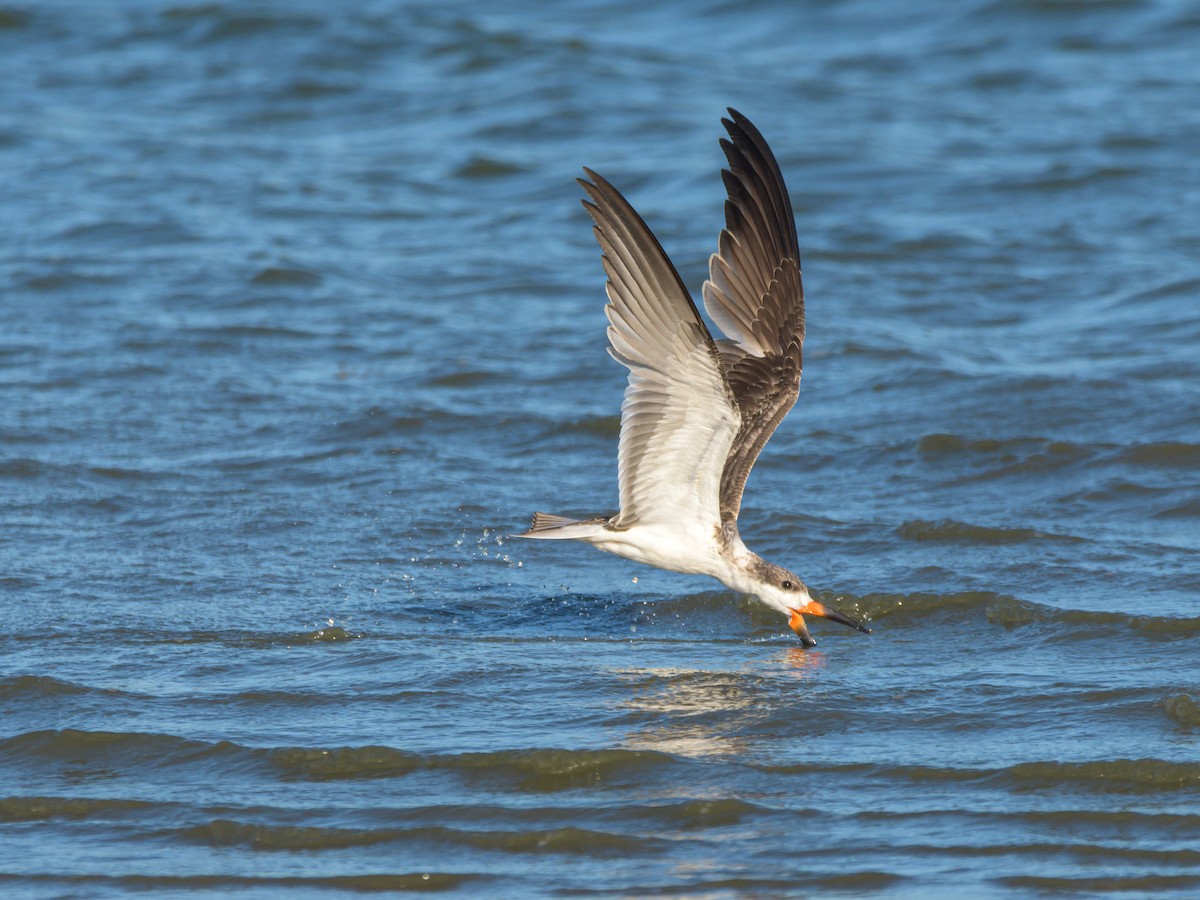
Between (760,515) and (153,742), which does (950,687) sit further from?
(153,742)

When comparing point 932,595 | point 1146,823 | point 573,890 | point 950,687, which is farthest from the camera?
point 932,595

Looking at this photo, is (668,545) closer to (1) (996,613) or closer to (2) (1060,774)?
(1) (996,613)

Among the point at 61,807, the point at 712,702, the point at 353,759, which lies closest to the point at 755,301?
the point at 712,702

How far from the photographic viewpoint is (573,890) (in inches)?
180

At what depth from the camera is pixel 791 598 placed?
6.50 meters

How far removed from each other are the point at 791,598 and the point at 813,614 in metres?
0.13

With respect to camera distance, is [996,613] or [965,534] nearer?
[996,613]

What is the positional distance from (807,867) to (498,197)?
10320mm

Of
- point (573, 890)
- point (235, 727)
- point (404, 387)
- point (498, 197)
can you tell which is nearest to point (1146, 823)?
point (573, 890)

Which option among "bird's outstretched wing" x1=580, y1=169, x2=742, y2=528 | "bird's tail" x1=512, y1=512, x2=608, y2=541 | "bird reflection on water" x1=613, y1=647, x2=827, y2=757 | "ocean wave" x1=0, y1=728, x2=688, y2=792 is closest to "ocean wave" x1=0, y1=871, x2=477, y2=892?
"ocean wave" x1=0, y1=728, x2=688, y2=792

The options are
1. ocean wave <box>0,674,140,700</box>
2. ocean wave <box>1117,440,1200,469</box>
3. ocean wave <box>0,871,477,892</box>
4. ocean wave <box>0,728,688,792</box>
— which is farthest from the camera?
ocean wave <box>1117,440,1200,469</box>

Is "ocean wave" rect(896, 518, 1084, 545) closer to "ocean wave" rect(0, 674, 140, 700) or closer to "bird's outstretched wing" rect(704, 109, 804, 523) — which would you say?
"bird's outstretched wing" rect(704, 109, 804, 523)

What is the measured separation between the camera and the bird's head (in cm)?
647

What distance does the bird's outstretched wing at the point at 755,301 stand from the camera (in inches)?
245
